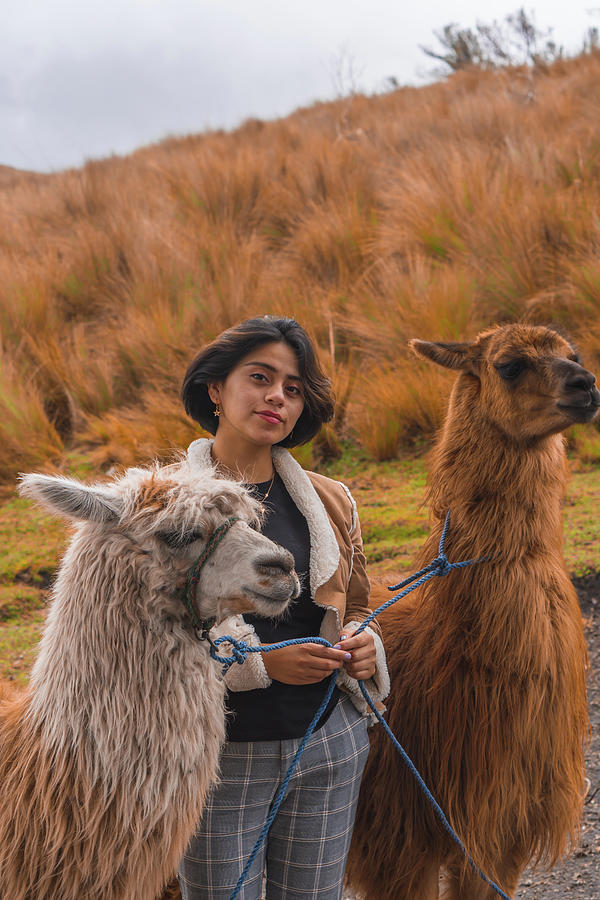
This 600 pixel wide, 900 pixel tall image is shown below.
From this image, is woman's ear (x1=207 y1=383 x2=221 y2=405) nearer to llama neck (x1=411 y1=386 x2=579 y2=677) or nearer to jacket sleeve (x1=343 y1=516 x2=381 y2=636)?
jacket sleeve (x1=343 y1=516 x2=381 y2=636)

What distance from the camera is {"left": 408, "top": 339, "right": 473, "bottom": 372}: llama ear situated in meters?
2.32

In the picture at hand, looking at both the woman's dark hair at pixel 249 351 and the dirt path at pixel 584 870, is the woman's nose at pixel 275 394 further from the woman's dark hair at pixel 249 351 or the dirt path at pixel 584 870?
the dirt path at pixel 584 870

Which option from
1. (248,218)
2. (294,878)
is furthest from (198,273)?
(294,878)

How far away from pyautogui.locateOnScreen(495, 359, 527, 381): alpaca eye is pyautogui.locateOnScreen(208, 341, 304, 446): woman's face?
0.57m

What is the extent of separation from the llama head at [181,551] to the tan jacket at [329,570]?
255 millimetres

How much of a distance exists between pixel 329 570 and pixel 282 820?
0.57 meters

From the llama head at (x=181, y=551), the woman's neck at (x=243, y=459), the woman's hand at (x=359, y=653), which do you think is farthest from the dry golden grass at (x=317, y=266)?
the llama head at (x=181, y=551)

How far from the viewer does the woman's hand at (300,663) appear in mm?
1749

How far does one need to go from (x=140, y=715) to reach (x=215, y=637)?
25 cm

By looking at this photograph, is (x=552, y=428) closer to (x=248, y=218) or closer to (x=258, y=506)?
(x=258, y=506)

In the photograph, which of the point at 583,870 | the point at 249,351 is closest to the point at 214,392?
the point at 249,351

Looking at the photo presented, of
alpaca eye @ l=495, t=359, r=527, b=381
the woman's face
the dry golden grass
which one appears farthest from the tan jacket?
the dry golden grass

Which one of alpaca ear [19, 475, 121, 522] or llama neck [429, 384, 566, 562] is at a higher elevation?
alpaca ear [19, 475, 121, 522]

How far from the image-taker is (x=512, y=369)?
7.11 feet
